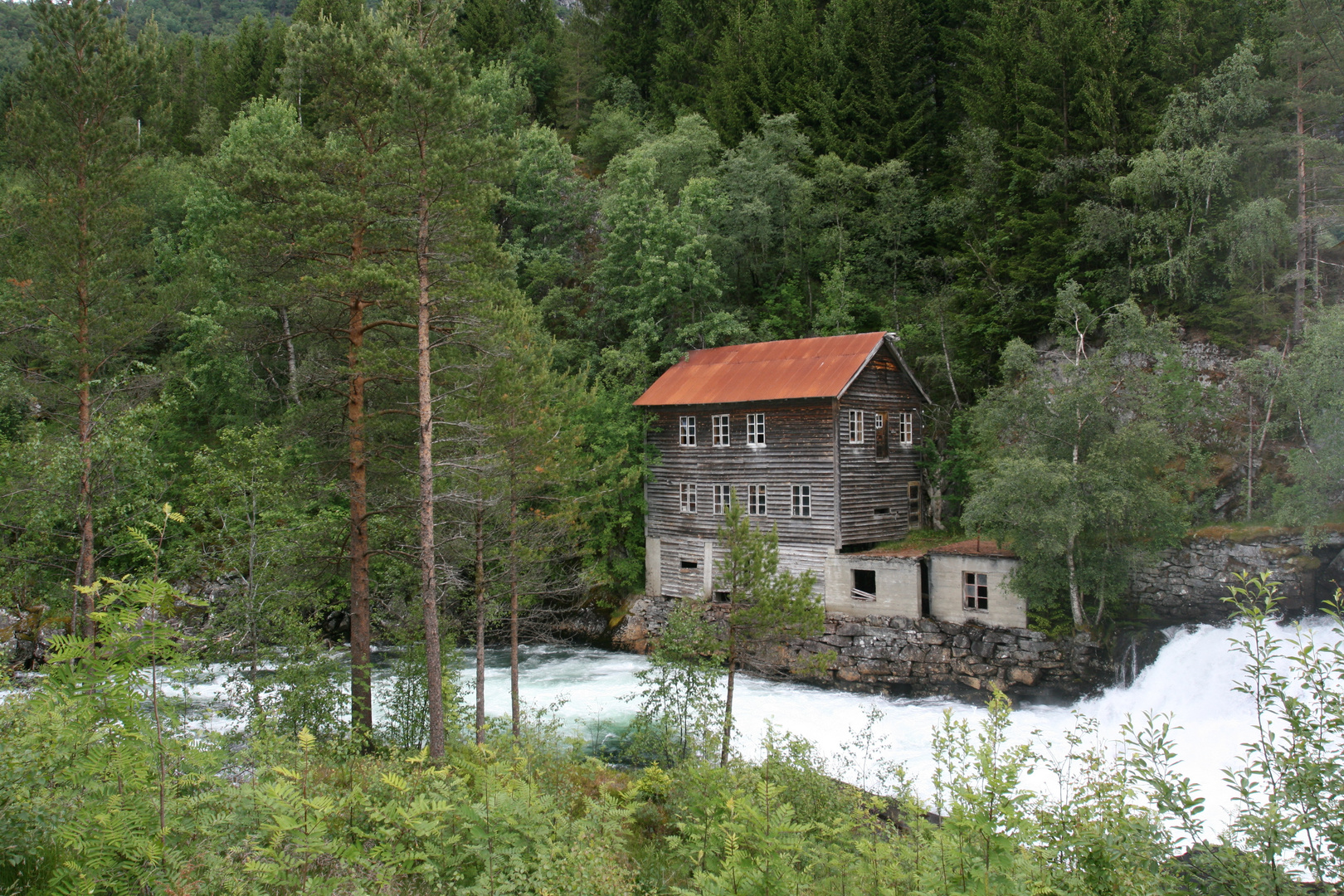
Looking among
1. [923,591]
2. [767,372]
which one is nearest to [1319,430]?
[923,591]

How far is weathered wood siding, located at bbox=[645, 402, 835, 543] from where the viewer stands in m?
24.9

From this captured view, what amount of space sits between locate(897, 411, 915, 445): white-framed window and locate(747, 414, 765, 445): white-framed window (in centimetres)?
468

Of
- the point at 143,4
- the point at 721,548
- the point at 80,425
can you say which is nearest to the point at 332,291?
the point at 80,425

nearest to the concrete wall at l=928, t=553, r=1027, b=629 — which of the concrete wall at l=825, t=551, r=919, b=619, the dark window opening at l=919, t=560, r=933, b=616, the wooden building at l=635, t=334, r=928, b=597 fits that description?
the dark window opening at l=919, t=560, r=933, b=616

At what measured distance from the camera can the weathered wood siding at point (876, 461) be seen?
25.0 metres

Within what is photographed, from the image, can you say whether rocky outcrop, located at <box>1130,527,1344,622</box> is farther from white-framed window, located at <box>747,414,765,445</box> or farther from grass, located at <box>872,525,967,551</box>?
white-framed window, located at <box>747,414,765,445</box>

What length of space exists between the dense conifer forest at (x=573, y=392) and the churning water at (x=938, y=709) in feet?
5.59

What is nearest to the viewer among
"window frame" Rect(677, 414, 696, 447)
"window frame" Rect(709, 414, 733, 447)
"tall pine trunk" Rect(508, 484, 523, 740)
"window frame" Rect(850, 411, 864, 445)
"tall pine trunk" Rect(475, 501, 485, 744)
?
"tall pine trunk" Rect(475, 501, 485, 744)

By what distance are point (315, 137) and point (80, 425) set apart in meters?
7.06

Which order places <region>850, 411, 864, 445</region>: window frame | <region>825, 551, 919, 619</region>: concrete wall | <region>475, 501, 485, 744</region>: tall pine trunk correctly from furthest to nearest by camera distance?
<region>850, 411, 864, 445</region>: window frame → <region>825, 551, 919, 619</region>: concrete wall → <region>475, 501, 485, 744</region>: tall pine trunk

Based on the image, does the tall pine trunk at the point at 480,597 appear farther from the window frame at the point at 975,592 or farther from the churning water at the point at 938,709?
the window frame at the point at 975,592

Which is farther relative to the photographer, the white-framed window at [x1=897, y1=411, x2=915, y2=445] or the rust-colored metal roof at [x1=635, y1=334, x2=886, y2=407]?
the white-framed window at [x1=897, y1=411, x2=915, y2=445]

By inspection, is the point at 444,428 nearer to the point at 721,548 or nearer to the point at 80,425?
the point at 80,425

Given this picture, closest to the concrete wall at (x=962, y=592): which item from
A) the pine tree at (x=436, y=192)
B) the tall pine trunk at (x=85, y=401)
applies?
the pine tree at (x=436, y=192)
